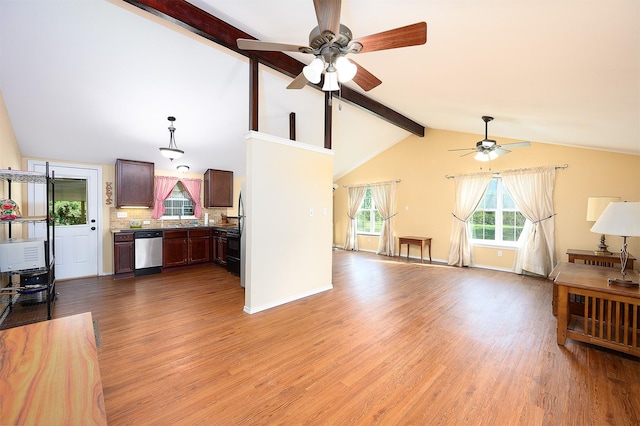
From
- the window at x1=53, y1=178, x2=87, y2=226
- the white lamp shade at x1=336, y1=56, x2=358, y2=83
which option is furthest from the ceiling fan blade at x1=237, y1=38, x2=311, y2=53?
the window at x1=53, y1=178, x2=87, y2=226

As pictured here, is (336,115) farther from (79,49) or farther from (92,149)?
(92,149)

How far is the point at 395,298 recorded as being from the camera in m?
3.96

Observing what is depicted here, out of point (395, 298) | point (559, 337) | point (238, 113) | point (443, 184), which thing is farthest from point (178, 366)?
point (443, 184)

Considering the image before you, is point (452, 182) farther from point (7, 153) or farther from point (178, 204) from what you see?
point (7, 153)

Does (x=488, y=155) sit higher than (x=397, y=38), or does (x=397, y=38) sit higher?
(x=397, y=38)

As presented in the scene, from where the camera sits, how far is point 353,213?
8.44 metres

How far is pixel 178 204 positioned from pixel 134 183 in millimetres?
1115

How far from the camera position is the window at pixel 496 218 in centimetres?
561

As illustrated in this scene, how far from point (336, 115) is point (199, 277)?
4104mm

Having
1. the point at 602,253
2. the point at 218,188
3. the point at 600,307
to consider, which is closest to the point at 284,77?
the point at 218,188

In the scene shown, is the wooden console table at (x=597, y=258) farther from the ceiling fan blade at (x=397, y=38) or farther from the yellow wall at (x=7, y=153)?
the yellow wall at (x=7, y=153)

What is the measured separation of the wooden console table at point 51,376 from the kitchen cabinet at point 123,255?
14.3 feet

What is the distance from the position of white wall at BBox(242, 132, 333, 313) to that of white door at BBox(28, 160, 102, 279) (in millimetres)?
3766

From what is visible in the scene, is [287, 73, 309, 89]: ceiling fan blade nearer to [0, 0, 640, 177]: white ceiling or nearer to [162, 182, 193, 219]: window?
[0, 0, 640, 177]: white ceiling
